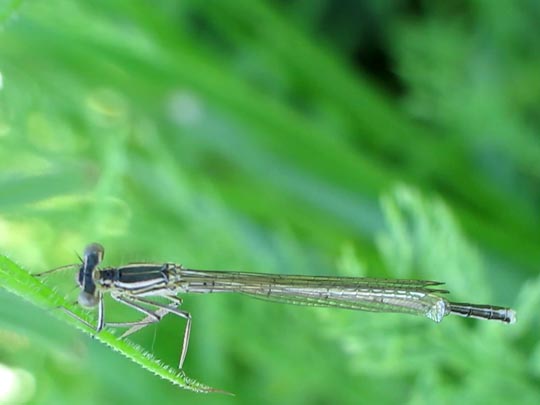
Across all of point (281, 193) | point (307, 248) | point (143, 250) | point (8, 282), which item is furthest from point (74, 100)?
point (8, 282)

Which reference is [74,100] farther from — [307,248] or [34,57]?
[307,248]

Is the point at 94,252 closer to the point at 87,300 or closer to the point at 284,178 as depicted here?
the point at 87,300

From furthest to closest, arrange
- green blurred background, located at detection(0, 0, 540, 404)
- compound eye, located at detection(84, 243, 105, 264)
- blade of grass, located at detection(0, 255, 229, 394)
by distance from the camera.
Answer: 1. green blurred background, located at detection(0, 0, 540, 404)
2. compound eye, located at detection(84, 243, 105, 264)
3. blade of grass, located at detection(0, 255, 229, 394)

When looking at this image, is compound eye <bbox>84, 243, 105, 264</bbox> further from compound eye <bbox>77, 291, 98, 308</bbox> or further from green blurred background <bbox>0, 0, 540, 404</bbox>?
→ green blurred background <bbox>0, 0, 540, 404</bbox>

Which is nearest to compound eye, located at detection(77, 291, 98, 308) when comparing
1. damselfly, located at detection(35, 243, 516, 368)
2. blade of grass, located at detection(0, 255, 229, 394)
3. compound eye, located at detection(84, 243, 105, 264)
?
damselfly, located at detection(35, 243, 516, 368)

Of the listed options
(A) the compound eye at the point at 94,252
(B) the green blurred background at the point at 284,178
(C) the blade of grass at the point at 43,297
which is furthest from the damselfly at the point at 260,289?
(C) the blade of grass at the point at 43,297

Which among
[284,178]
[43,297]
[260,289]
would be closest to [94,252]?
[260,289]

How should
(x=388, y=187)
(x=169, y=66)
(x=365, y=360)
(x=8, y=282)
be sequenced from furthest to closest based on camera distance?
(x=388, y=187)
(x=169, y=66)
(x=365, y=360)
(x=8, y=282)
